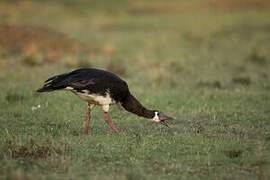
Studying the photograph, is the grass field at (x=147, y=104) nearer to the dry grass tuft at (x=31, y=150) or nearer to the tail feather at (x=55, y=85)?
the dry grass tuft at (x=31, y=150)

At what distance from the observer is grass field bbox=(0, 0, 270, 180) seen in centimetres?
523

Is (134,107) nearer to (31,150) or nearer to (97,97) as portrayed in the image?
(97,97)

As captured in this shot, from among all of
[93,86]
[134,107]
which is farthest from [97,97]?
[134,107]

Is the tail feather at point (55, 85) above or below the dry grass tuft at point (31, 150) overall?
above

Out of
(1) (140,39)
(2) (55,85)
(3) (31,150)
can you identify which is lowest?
(3) (31,150)

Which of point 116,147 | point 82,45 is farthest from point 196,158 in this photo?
point 82,45

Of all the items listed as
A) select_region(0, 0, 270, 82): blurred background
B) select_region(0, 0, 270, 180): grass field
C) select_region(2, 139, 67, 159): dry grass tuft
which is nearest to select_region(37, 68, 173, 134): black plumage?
select_region(0, 0, 270, 180): grass field

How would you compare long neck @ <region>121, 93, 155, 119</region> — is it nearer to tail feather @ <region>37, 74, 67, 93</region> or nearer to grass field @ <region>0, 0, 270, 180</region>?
grass field @ <region>0, 0, 270, 180</region>

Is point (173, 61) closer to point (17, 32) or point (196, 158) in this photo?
point (17, 32)

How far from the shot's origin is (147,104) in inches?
346

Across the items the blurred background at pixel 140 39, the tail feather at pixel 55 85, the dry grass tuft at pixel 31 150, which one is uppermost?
the blurred background at pixel 140 39

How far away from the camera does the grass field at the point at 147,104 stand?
17.2 feet

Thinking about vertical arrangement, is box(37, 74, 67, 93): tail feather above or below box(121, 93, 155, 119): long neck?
above

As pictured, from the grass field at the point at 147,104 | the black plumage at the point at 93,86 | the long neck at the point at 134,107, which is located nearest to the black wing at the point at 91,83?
the black plumage at the point at 93,86
